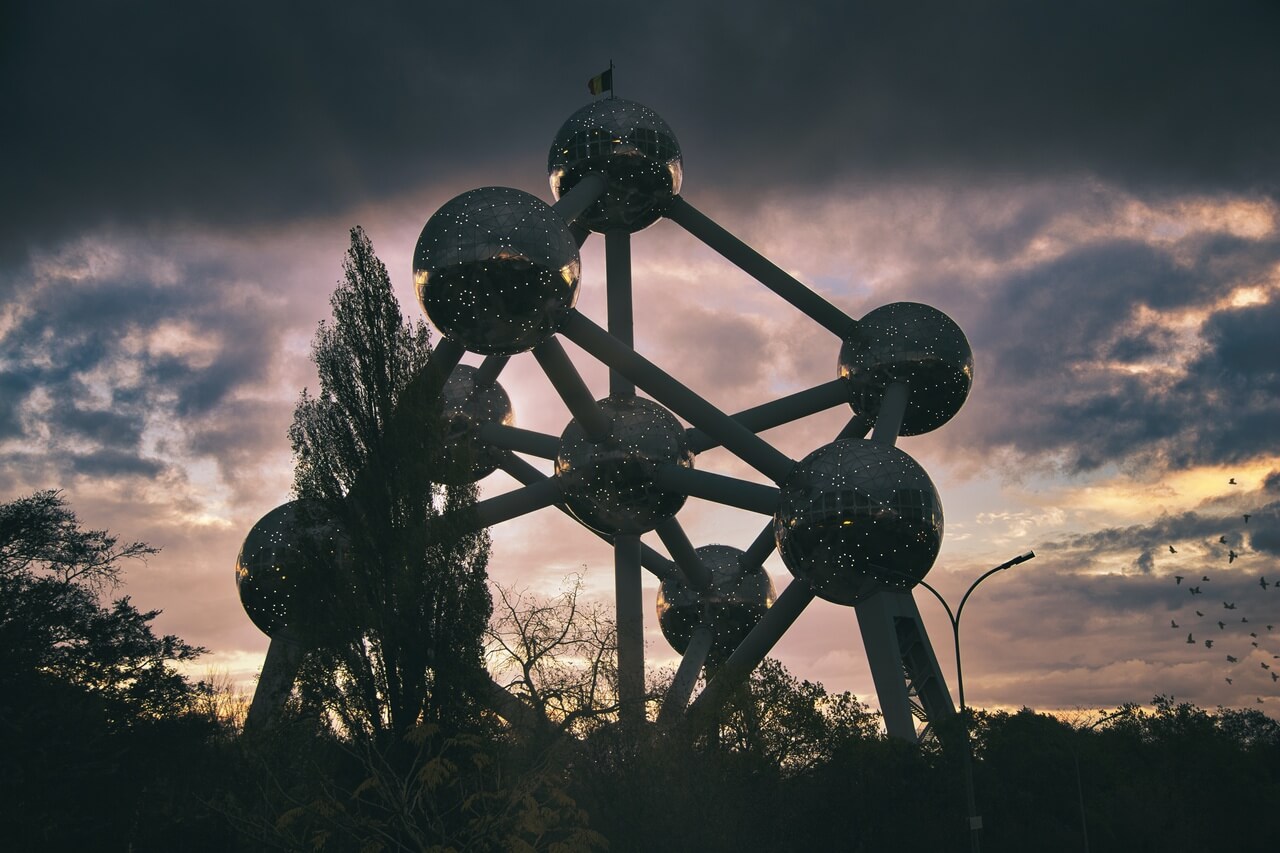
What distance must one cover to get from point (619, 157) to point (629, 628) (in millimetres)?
9728

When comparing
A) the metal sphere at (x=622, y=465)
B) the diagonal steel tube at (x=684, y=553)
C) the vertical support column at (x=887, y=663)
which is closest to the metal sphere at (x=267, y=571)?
the metal sphere at (x=622, y=465)

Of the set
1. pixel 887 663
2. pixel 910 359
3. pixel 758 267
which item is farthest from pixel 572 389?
pixel 887 663

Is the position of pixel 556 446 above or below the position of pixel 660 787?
above

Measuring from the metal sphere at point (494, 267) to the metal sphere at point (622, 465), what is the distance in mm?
4050

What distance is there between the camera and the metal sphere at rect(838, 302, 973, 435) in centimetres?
2530

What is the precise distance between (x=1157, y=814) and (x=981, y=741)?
14.3 feet

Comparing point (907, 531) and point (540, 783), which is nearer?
point (540, 783)

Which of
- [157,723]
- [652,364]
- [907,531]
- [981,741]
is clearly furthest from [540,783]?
[981,741]

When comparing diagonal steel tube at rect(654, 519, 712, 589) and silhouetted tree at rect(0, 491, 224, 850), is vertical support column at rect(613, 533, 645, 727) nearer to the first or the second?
diagonal steel tube at rect(654, 519, 712, 589)

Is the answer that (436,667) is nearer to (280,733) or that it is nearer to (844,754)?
(280,733)

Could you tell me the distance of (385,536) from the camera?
58.0 feet

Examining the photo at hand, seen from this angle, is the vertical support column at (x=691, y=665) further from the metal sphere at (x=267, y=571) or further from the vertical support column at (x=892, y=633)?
the metal sphere at (x=267, y=571)

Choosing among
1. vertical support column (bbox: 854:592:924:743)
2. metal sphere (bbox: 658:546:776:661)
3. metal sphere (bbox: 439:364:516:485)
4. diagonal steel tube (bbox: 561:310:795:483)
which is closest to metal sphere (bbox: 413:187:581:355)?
diagonal steel tube (bbox: 561:310:795:483)

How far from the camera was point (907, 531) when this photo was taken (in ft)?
69.5
